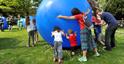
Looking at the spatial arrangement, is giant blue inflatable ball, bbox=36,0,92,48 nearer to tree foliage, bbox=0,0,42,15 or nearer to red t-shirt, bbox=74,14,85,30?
red t-shirt, bbox=74,14,85,30

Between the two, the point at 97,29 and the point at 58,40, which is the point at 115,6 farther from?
the point at 58,40

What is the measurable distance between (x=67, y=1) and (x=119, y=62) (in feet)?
9.58

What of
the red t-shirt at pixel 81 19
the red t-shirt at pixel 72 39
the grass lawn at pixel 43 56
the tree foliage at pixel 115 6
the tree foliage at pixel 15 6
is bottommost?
the grass lawn at pixel 43 56

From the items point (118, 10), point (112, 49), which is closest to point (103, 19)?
point (112, 49)

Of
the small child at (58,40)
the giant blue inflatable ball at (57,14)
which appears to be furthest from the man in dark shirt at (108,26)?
the small child at (58,40)

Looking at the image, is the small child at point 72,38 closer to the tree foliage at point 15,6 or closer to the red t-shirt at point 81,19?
the red t-shirt at point 81,19

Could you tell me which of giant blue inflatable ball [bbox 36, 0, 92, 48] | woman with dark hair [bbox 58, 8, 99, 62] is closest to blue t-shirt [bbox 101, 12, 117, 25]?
giant blue inflatable ball [bbox 36, 0, 92, 48]

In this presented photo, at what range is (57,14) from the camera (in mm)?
11070

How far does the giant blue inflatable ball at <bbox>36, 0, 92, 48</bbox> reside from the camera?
11.0 meters

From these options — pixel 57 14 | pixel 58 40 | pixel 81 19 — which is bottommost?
pixel 58 40

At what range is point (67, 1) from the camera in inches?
444

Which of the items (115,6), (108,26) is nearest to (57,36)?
(108,26)

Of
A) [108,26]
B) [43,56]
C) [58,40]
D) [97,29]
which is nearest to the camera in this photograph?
[58,40]

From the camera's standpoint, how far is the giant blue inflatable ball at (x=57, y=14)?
11023 mm
